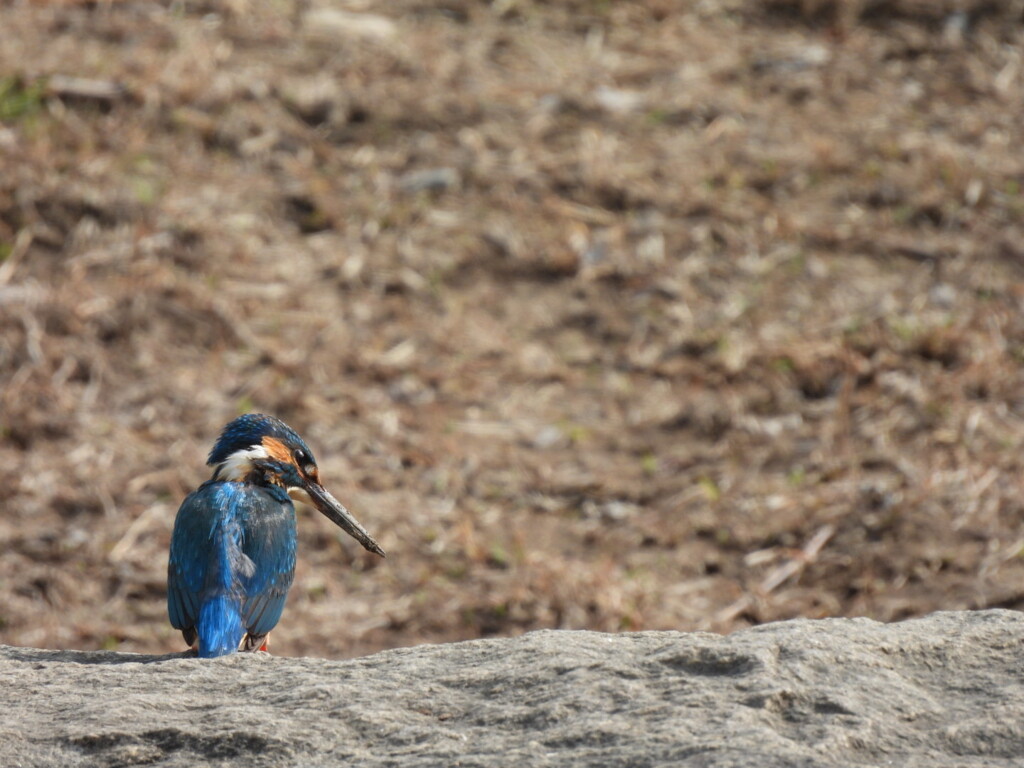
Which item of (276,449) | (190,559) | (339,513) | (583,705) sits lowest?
(339,513)

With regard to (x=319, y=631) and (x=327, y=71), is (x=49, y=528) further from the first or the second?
(x=327, y=71)

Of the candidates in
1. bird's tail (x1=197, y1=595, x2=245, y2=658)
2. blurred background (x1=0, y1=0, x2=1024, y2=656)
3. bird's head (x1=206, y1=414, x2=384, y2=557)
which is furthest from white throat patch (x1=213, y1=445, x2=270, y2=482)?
blurred background (x1=0, y1=0, x2=1024, y2=656)

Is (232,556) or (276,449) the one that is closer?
(232,556)

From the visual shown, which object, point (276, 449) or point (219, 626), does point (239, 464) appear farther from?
point (219, 626)

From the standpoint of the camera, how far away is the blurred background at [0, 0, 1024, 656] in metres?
5.39

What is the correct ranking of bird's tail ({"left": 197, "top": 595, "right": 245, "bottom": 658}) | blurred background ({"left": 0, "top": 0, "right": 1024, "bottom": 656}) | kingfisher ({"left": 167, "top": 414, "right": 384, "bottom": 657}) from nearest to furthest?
1. bird's tail ({"left": 197, "top": 595, "right": 245, "bottom": 658})
2. kingfisher ({"left": 167, "top": 414, "right": 384, "bottom": 657})
3. blurred background ({"left": 0, "top": 0, "right": 1024, "bottom": 656})

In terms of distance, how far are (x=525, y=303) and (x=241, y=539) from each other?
3.17 metres

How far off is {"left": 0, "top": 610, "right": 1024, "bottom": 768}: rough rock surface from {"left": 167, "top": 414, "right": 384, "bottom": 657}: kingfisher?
67cm

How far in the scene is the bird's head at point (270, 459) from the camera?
4.22 m

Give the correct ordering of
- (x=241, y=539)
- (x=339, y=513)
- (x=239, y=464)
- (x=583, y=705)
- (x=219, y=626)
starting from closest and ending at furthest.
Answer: (x=583, y=705)
(x=219, y=626)
(x=241, y=539)
(x=239, y=464)
(x=339, y=513)

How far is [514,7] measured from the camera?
28.6ft

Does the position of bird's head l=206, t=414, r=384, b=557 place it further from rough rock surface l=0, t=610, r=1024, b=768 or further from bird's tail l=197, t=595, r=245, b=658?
rough rock surface l=0, t=610, r=1024, b=768

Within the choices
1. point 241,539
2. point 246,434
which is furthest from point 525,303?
point 241,539

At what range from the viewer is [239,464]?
13.8ft
